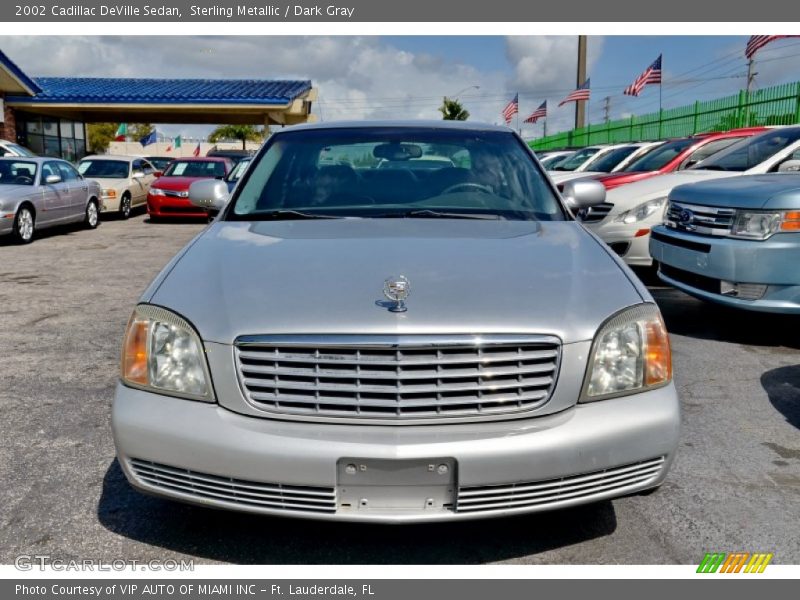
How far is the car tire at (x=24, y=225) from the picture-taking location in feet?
40.1

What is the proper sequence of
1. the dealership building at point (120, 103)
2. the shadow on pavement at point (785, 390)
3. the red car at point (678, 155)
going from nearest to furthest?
the shadow on pavement at point (785, 390), the red car at point (678, 155), the dealership building at point (120, 103)

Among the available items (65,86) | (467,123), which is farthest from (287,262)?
(65,86)

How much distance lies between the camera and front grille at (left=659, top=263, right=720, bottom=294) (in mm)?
5867

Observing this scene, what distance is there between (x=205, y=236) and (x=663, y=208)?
5.64 meters

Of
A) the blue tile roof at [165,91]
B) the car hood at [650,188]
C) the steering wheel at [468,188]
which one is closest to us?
the steering wheel at [468,188]

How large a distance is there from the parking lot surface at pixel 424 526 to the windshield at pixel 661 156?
4.90m

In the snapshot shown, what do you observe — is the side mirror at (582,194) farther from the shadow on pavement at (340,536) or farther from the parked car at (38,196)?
the parked car at (38,196)

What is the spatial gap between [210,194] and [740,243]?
373cm

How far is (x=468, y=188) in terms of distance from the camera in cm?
396

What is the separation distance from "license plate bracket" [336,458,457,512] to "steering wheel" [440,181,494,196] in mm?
1854

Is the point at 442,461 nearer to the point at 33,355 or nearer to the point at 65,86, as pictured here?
the point at 33,355

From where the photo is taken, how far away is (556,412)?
2539 millimetres

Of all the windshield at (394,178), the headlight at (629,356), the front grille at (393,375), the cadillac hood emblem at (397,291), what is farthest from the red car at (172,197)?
the headlight at (629,356)
